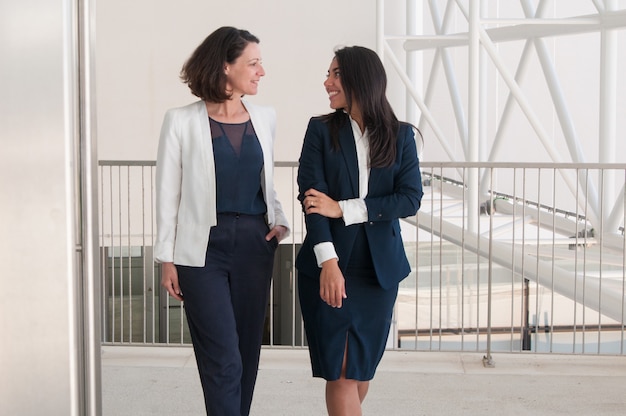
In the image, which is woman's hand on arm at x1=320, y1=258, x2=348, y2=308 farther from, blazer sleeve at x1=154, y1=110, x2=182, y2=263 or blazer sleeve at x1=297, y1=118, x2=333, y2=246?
blazer sleeve at x1=154, y1=110, x2=182, y2=263

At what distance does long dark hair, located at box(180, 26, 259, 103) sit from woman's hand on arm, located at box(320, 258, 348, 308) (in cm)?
69

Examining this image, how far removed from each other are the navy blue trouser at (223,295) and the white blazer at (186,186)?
50mm

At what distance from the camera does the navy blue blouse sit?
3.01 m

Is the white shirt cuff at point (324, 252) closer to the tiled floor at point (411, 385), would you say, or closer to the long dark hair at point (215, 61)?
the long dark hair at point (215, 61)

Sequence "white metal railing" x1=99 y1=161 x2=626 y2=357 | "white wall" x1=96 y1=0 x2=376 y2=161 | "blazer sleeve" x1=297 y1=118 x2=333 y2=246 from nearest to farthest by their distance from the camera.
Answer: "blazer sleeve" x1=297 y1=118 x2=333 y2=246 → "white metal railing" x1=99 y1=161 x2=626 y2=357 → "white wall" x1=96 y1=0 x2=376 y2=161

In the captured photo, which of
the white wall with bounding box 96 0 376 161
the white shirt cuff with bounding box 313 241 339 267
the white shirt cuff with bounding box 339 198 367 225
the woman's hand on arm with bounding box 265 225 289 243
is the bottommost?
the white shirt cuff with bounding box 313 241 339 267

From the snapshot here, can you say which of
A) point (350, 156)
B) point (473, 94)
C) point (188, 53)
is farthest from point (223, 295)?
point (188, 53)

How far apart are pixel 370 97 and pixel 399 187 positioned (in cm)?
32

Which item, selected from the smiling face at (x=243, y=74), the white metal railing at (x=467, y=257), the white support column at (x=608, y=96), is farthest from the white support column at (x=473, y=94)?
Answer: the smiling face at (x=243, y=74)

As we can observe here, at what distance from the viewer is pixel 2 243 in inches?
60.4

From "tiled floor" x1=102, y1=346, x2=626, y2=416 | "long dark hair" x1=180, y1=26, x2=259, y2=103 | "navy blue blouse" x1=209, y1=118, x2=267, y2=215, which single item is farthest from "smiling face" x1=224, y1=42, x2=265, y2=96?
"tiled floor" x1=102, y1=346, x2=626, y2=416

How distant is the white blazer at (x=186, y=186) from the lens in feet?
9.79

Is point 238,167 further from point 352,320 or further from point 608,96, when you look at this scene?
point 608,96

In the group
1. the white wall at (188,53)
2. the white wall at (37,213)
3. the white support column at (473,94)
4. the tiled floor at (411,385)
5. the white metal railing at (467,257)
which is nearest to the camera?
the white wall at (37,213)
